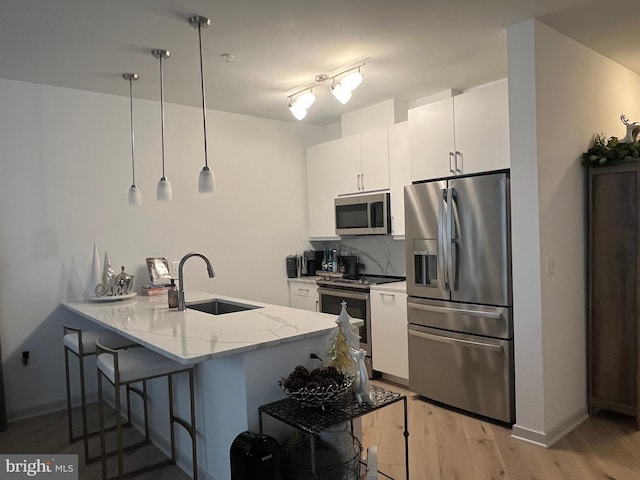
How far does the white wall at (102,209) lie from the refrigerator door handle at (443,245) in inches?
82.0

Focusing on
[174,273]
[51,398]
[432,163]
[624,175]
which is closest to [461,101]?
[432,163]

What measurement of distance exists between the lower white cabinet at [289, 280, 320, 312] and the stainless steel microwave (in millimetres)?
628

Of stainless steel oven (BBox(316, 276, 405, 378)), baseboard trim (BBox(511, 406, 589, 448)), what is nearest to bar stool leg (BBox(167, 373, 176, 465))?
stainless steel oven (BBox(316, 276, 405, 378))

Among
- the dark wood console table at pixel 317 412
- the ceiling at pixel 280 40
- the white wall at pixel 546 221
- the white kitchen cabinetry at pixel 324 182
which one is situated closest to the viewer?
the dark wood console table at pixel 317 412

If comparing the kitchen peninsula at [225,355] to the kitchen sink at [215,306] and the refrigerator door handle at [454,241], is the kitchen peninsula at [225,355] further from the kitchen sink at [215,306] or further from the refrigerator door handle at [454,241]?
the refrigerator door handle at [454,241]

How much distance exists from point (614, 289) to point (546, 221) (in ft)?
2.57

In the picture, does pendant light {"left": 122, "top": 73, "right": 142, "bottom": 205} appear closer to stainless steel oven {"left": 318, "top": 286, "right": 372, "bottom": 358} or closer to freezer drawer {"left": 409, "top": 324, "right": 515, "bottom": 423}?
stainless steel oven {"left": 318, "top": 286, "right": 372, "bottom": 358}

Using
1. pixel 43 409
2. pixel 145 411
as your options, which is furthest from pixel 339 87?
pixel 43 409

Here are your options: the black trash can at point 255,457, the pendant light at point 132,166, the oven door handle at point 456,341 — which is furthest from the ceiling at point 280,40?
the black trash can at point 255,457

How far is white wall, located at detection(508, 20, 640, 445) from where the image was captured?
271cm

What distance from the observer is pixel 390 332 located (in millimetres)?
3814

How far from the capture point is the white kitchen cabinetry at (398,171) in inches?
156

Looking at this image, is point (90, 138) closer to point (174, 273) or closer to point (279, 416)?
point (174, 273)

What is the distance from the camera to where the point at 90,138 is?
3707 mm
